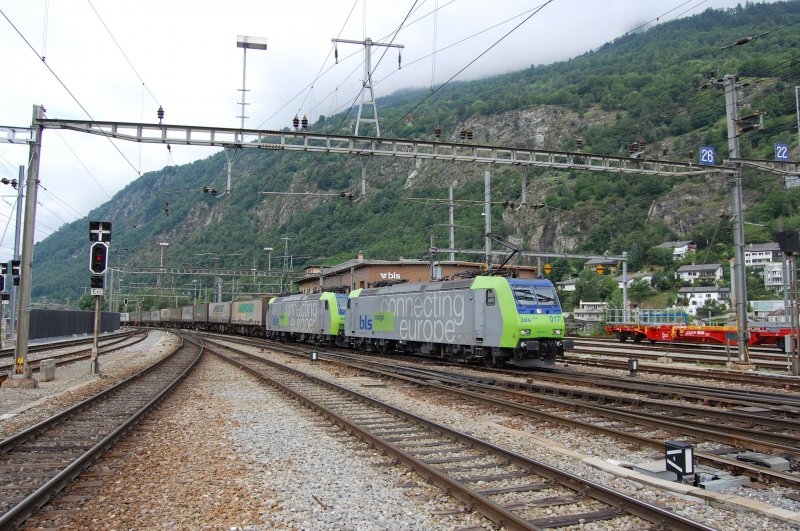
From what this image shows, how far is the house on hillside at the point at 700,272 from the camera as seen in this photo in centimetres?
8531

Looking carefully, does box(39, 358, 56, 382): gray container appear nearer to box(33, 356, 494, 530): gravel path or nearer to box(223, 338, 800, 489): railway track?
box(33, 356, 494, 530): gravel path

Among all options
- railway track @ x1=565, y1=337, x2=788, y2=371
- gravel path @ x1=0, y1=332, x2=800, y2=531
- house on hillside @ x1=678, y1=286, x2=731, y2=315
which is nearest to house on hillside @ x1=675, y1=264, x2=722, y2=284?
house on hillside @ x1=678, y1=286, x2=731, y2=315

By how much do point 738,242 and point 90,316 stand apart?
50.1 metres

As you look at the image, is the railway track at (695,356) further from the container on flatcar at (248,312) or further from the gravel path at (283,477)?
the container on flatcar at (248,312)

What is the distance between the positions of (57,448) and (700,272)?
91628 millimetres

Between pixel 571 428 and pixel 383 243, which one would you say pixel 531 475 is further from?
pixel 383 243

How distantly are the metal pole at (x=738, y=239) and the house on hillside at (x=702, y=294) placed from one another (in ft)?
199

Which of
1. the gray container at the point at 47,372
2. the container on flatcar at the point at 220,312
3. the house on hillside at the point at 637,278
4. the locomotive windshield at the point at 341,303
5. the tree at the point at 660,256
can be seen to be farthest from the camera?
the tree at the point at 660,256

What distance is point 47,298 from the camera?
4286 inches

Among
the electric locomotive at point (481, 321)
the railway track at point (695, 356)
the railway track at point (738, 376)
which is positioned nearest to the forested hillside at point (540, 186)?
the railway track at point (695, 356)

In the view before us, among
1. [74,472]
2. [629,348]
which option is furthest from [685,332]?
[74,472]

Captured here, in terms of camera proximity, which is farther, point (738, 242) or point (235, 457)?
point (738, 242)

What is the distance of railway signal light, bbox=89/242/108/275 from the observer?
17.2 metres

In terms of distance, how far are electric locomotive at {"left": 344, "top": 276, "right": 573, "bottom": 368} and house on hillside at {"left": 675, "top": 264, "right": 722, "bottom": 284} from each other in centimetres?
7186
